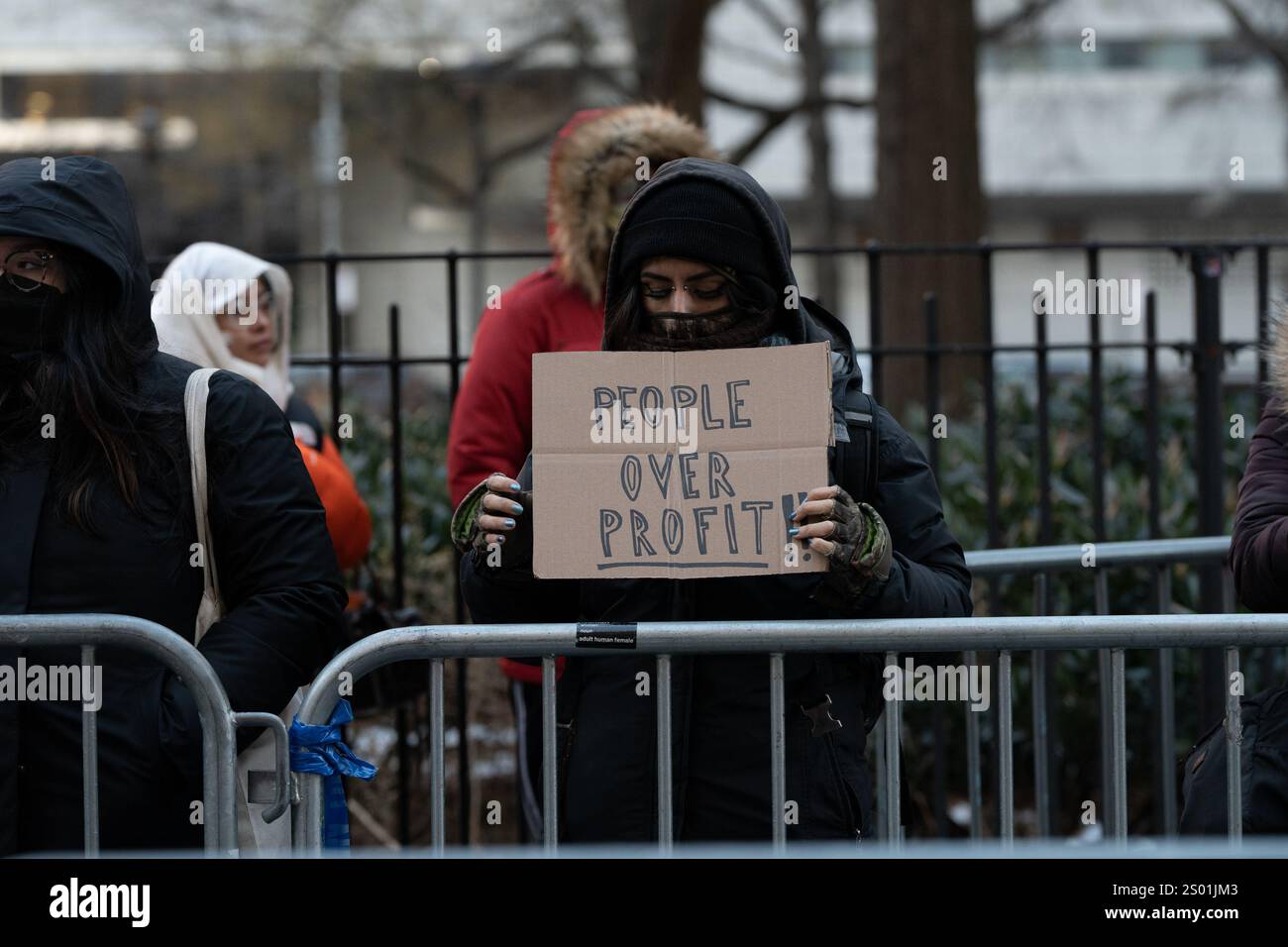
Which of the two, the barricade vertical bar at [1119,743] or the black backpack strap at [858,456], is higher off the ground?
the black backpack strap at [858,456]

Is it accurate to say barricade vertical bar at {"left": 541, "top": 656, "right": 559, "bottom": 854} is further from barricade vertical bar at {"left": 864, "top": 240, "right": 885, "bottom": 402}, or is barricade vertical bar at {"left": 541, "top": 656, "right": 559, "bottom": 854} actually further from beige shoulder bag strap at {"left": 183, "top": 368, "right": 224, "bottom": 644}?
barricade vertical bar at {"left": 864, "top": 240, "right": 885, "bottom": 402}

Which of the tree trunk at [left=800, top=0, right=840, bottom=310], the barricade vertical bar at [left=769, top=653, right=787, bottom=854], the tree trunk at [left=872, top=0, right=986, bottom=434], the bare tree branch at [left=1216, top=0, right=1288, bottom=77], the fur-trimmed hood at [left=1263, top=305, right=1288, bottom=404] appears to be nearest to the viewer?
the barricade vertical bar at [left=769, top=653, right=787, bottom=854]

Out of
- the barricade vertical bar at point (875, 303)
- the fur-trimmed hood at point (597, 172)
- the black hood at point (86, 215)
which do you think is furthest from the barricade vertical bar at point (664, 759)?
the barricade vertical bar at point (875, 303)

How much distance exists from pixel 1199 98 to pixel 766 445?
85.2ft

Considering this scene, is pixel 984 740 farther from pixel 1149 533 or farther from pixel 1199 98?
pixel 1199 98

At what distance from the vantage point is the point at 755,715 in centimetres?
275

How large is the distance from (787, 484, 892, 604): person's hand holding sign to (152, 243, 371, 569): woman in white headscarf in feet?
5.37

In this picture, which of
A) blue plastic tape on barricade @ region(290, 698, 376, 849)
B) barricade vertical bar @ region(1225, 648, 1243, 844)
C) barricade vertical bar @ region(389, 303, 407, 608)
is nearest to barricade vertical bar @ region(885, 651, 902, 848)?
barricade vertical bar @ region(1225, 648, 1243, 844)

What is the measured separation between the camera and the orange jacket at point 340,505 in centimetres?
386

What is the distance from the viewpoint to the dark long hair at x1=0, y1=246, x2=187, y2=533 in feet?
8.81

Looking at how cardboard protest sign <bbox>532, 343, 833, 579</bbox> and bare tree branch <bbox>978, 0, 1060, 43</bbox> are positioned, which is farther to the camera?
bare tree branch <bbox>978, 0, 1060, 43</bbox>

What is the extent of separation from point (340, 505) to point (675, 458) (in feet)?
4.85

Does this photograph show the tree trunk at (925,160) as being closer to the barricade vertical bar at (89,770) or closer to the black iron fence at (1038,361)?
the black iron fence at (1038,361)

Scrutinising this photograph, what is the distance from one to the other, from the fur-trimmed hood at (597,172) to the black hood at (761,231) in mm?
1075
